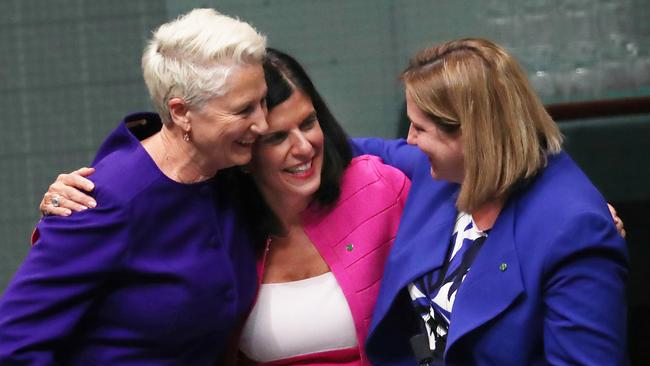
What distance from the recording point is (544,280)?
2.25 meters

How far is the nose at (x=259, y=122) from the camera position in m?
2.44

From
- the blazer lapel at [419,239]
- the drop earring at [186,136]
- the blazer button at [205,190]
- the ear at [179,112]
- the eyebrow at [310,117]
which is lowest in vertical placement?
the blazer lapel at [419,239]

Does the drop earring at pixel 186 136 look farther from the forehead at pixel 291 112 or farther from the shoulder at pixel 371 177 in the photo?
the shoulder at pixel 371 177

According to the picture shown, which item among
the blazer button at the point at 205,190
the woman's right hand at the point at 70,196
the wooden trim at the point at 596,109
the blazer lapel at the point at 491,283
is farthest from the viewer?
the wooden trim at the point at 596,109

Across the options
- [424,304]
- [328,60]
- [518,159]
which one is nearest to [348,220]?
[424,304]

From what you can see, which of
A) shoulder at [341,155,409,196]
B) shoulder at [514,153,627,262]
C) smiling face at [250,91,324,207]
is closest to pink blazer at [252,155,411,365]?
shoulder at [341,155,409,196]

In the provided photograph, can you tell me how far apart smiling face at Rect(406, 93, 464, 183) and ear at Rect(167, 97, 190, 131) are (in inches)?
18.8

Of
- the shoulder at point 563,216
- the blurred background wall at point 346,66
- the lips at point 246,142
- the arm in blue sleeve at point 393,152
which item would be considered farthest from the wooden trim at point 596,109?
the lips at point 246,142

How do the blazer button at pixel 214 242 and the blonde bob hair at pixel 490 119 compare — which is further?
the blazer button at pixel 214 242

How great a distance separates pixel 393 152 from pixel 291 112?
0.40 metres

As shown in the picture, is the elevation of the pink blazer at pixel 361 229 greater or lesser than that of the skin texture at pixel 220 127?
lesser

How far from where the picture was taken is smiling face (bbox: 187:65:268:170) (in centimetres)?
239

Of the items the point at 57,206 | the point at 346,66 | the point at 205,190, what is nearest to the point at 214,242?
the point at 205,190

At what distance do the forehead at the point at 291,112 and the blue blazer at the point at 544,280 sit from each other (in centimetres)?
40
